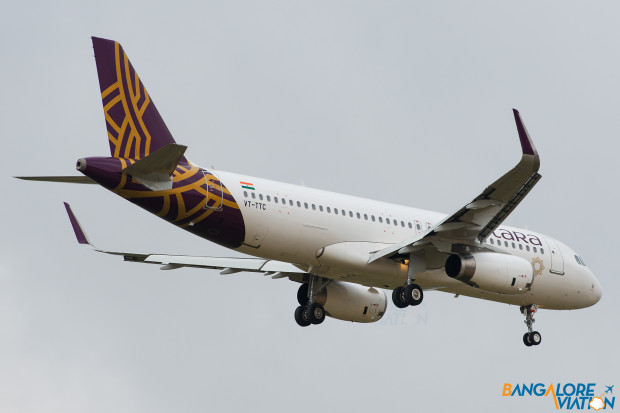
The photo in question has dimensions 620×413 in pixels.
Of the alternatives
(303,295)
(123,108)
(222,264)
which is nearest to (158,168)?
(123,108)

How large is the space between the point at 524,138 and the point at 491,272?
570cm

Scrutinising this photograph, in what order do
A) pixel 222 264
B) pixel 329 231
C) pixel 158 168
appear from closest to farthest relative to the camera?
1. pixel 158 168
2. pixel 329 231
3. pixel 222 264

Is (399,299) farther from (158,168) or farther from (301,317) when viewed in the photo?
(158,168)

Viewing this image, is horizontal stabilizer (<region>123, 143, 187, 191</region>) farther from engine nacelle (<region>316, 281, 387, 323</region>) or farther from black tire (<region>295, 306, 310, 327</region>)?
engine nacelle (<region>316, 281, 387, 323</region>)

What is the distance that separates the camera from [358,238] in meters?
34.4

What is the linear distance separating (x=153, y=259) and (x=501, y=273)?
37.1 ft

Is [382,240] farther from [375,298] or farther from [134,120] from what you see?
[134,120]

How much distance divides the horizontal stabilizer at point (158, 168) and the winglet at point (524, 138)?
8791 millimetres

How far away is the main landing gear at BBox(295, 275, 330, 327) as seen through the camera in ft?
123

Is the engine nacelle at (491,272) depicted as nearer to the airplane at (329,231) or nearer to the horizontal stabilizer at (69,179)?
the airplane at (329,231)

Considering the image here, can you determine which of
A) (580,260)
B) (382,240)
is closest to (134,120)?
(382,240)

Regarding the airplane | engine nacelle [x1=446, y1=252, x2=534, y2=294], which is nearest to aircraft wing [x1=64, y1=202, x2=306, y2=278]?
the airplane

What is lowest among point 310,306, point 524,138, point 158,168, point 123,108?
point 310,306

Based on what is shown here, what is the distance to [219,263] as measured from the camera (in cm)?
3788
